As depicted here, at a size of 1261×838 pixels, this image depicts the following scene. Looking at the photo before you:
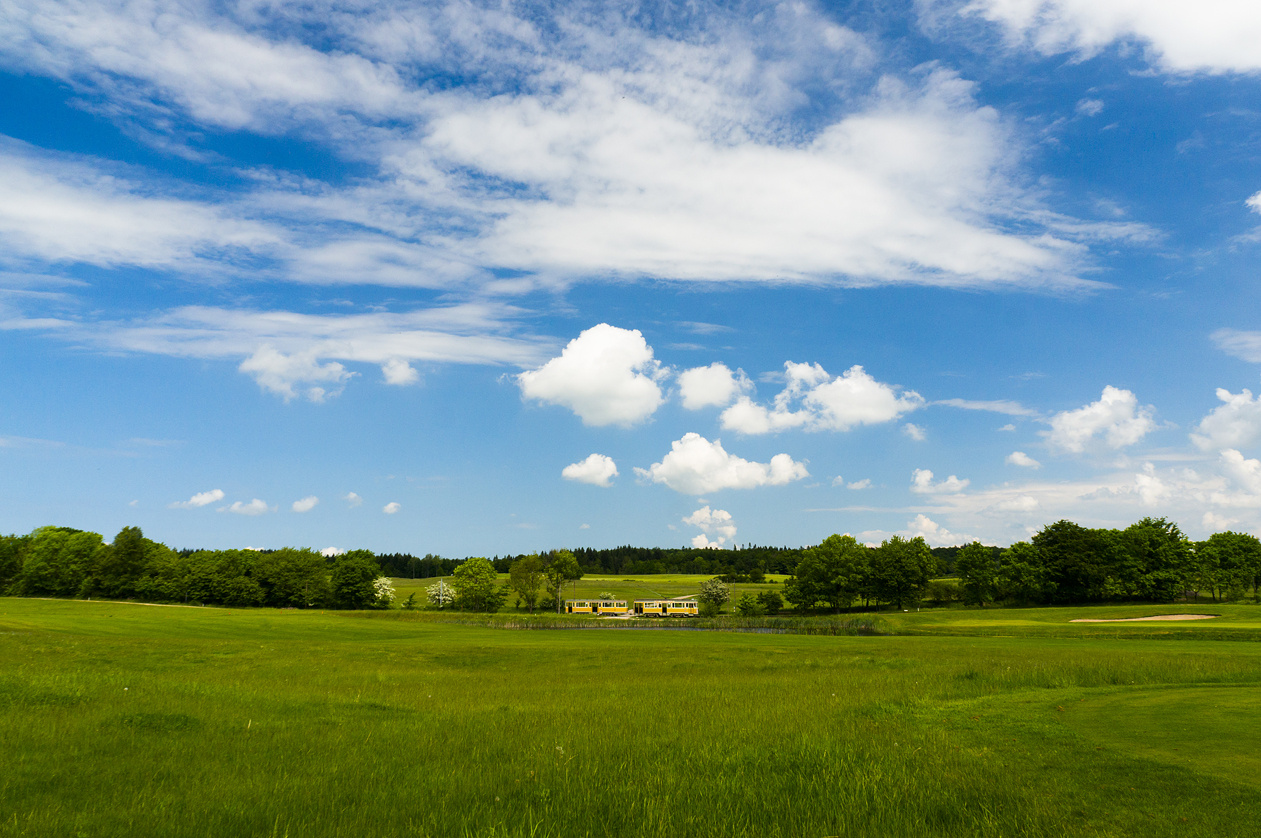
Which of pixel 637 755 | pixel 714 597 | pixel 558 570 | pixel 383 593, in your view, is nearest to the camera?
pixel 637 755

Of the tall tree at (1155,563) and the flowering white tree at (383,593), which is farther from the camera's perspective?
the flowering white tree at (383,593)

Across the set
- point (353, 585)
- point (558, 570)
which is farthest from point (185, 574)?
point (558, 570)

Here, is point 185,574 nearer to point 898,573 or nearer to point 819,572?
point 819,572

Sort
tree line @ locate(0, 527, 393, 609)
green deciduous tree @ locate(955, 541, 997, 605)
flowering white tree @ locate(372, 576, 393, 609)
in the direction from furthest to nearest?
flowering white tree @ locate(372, 576, 393, 609) → tree line @ locate(0, 527, 393, 609) → green deciduous tree @ locate(955, 541, 997, 605)

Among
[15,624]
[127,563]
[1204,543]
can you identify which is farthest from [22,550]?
[1204,543]

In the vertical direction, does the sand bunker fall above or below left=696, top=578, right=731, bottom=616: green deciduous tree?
above

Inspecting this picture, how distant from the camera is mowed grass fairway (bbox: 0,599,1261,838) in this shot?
767cm

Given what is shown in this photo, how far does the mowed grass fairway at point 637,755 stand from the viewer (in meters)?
7.67

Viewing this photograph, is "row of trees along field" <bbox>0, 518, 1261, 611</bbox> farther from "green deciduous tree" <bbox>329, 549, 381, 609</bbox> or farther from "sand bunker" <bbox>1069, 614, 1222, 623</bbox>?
"sand bunker" <bbox>1069, 614, 1222, 623</bbox>

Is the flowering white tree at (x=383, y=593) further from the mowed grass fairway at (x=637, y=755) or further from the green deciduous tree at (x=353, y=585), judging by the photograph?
the mowed grass fairway at (x=637, y=755)

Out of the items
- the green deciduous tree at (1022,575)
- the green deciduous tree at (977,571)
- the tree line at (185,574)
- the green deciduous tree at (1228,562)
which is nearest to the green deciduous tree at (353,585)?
the tree line at (185,574)

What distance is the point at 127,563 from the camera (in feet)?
379

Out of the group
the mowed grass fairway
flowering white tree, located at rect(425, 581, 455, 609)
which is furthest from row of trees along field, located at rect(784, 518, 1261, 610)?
the mowed grass fairway

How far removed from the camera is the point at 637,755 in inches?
432
